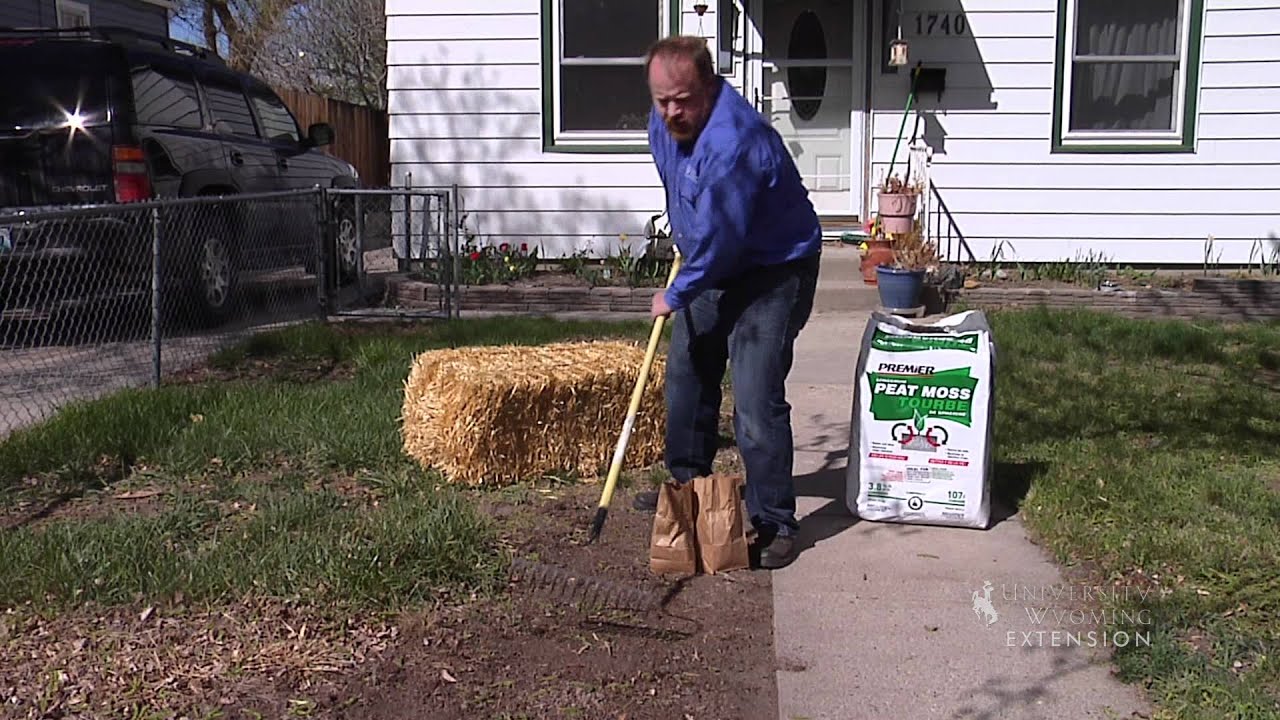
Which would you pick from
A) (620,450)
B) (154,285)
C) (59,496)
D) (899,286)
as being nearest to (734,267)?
(620,450)

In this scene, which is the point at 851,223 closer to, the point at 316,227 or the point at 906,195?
the point at 906,195

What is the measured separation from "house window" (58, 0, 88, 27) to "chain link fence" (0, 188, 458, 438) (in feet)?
37.9

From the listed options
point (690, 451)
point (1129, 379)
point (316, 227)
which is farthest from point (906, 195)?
A: point (690, 451)

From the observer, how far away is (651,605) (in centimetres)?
387

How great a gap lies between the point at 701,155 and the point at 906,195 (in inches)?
244

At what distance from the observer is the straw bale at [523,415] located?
16.4 ft

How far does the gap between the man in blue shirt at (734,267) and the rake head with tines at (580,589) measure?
570 millimetres

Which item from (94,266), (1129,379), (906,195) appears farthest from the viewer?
(906,195)

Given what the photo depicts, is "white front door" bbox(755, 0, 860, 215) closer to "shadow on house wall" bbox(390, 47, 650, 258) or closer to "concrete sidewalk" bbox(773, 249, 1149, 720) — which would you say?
"shadow on house wall" bbox(390, 47, 650, 258)

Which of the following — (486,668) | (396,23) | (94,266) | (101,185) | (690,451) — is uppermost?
(396,23)

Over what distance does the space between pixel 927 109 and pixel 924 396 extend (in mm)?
6749

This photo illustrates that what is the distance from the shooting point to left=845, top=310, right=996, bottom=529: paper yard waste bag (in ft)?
14.8

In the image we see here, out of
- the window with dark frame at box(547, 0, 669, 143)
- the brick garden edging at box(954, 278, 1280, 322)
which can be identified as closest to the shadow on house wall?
the window with dark frame at box(547, 0, 669, 143)

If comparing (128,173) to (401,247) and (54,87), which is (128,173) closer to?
(54,87)
